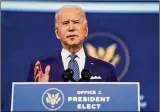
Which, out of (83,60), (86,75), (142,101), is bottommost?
(142,101)

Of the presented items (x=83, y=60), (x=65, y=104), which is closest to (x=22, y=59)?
(x=83, y=60)

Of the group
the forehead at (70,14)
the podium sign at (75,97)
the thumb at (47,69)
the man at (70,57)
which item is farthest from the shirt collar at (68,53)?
the podium sign at (75,97)

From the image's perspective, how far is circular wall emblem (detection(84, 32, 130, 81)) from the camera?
3000 millimetres

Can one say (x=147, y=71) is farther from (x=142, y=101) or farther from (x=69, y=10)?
(x=69, y=10)

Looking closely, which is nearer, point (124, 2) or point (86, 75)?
point (86, 75)

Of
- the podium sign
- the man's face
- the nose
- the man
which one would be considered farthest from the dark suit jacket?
the podium sign

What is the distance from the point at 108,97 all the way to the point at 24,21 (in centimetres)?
151

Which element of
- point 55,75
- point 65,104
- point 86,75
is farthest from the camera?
point 55,75

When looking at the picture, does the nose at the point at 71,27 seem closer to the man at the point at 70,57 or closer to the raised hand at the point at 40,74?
the man at the point at 70,57

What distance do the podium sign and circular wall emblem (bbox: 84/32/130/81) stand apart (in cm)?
117

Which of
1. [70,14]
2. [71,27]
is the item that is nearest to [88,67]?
[71,27]

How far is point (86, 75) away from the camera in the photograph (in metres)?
1.92

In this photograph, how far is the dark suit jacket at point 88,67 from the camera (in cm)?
285

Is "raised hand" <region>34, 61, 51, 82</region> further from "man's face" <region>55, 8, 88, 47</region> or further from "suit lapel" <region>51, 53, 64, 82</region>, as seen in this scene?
"man's face" <region>55, 8, 88, 47</region>
